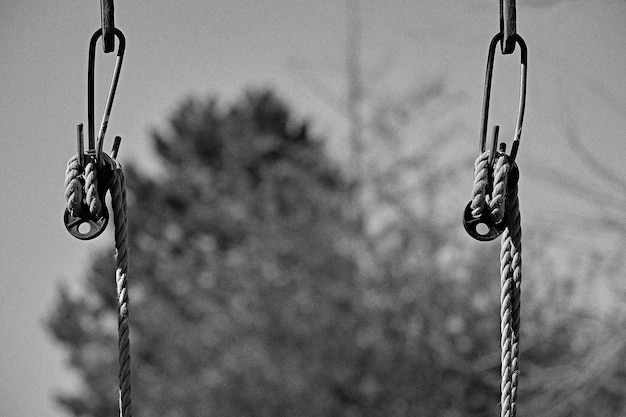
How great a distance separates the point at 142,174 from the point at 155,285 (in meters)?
1.66

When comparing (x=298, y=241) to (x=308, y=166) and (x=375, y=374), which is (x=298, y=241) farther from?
(x=308, y=166)

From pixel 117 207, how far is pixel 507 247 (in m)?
0.41

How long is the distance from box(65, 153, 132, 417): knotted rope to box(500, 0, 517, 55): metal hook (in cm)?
43

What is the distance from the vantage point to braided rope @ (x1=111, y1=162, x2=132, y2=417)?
841 millimetres

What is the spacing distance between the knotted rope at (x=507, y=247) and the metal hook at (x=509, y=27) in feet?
0.38

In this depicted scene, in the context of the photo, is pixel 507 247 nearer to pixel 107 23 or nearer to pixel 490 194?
pixel 490 194

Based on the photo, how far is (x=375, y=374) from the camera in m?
6.25

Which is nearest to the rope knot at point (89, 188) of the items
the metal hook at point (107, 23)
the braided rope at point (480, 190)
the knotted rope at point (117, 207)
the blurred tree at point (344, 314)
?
the knotted rope at point (117, 207)

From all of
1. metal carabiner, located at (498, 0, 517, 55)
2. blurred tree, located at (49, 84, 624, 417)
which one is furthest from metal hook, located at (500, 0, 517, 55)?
blurred tree, located at (49, 84, 624, 417)

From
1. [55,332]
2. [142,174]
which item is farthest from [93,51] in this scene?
[55,332]

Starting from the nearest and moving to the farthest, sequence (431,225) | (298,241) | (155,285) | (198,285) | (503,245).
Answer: (503,245), (431,225), (298,241), (198,285), (155,285)

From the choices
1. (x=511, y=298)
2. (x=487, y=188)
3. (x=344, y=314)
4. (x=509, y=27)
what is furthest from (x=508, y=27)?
(x=344, y=314)

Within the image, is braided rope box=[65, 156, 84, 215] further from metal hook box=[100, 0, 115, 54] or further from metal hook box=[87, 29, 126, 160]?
metal hook box=[100, 0, 115, 54]

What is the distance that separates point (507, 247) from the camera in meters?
0.87
